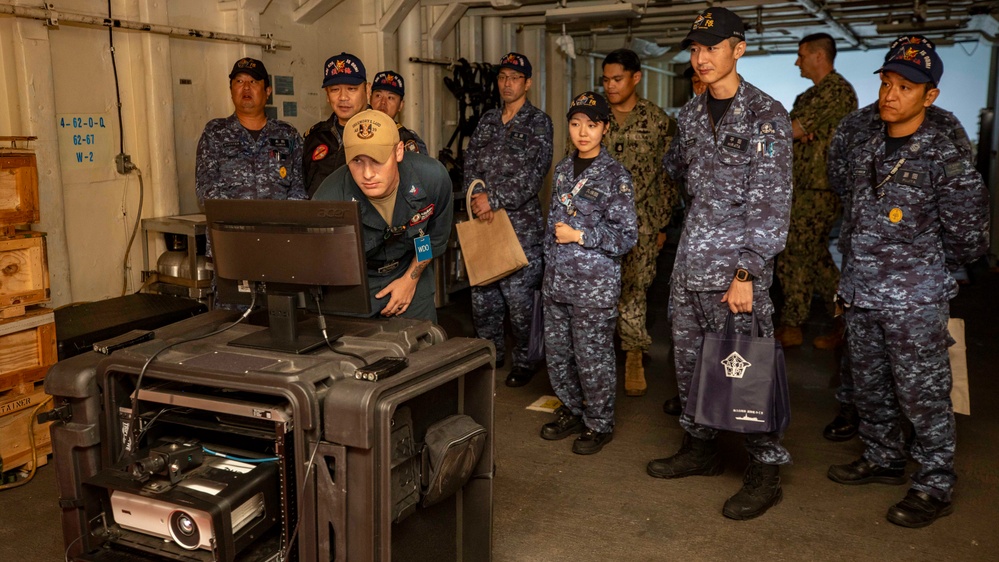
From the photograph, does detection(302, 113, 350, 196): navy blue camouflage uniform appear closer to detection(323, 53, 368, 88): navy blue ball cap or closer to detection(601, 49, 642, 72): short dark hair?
detection(323, 53, 368, 88): navy blue ball cap

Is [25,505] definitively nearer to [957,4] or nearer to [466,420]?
[466,420]

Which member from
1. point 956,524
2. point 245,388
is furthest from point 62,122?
point 956,524

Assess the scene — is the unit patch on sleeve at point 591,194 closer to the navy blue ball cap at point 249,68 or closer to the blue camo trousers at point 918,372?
the blue camo trousers at point 918,372

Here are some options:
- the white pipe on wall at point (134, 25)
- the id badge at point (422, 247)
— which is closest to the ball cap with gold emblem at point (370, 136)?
the id badge at point (422, 247)

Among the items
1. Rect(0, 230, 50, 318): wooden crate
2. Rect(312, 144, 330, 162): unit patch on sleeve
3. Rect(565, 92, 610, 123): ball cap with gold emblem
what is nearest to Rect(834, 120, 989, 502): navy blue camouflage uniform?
Rect(565, 92, 610, 123): ball cap with gold emblem

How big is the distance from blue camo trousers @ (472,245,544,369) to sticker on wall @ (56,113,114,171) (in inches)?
78.6

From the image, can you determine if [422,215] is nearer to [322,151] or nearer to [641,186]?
[322,151]

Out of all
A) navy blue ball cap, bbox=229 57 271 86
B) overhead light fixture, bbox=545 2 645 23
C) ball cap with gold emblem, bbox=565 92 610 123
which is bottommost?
ball cap with gold emblem, bbox=565 92 610 123

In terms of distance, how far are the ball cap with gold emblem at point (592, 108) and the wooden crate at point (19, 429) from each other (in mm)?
2433

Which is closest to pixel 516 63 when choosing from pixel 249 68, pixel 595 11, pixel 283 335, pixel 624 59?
pixel 624 59

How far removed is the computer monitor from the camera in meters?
2.03

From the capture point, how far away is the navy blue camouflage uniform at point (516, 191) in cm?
443

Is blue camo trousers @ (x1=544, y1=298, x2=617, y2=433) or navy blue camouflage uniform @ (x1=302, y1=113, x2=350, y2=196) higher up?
navy blue camouflage uniform @ (x1=302, y1=113, x2=350, y2=196)

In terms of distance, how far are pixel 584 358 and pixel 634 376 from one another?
0.94 meters
